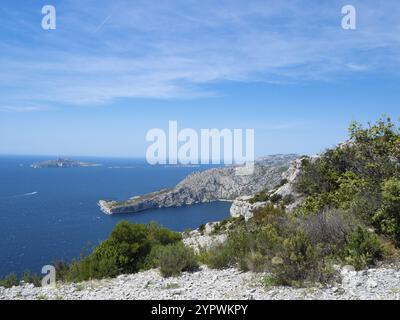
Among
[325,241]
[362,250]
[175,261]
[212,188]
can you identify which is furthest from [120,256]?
[212,188]

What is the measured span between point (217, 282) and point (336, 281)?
2471 mm

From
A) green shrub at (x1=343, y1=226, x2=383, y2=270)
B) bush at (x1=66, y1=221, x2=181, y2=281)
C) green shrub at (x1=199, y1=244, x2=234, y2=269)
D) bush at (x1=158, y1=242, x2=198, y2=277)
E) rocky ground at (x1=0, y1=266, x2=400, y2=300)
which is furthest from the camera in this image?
bush at (x1=66, y1=221, x2=181, y2=281)

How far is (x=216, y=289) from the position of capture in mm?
7098

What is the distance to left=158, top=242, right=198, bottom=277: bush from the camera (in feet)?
28.9

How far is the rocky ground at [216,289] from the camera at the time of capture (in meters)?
6.36

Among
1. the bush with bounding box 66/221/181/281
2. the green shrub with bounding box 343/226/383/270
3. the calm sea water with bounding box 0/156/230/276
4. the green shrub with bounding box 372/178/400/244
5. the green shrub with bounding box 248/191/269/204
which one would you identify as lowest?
the calm sea water with bounding box 0/156/230/276

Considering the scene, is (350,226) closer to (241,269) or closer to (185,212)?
(241,269)

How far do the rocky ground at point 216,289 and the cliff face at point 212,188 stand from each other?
116m

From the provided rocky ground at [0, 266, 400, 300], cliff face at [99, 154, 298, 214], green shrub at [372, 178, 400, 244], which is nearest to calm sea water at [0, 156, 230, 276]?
cliff face at [99, 154, 298, 214]

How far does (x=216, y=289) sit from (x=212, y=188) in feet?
512

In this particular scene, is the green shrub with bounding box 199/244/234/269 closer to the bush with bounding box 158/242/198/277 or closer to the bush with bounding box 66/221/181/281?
the bush with bounding box 158/242/198/277

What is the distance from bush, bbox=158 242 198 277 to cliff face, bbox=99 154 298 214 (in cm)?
11505
